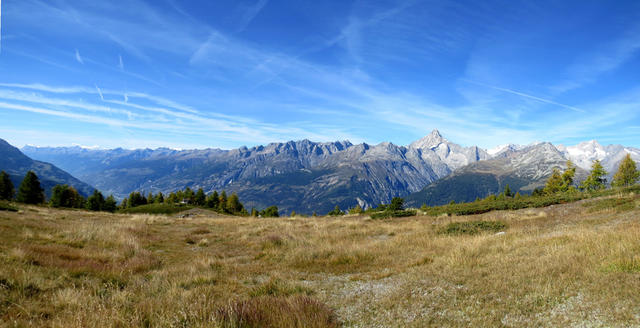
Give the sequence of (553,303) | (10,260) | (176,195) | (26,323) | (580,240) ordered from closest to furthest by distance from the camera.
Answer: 1. (26,323)
2. (553,303)
3. (10,260)
4. (580,240)
5. (176,195)

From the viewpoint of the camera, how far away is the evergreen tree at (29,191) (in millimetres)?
71375

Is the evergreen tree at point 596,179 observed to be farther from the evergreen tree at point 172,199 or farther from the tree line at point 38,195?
the tree line at point 38,195

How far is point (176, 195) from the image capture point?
102m

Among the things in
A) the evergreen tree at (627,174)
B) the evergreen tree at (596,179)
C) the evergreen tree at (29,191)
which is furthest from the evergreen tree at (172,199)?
the evergreen tree at (627,174)

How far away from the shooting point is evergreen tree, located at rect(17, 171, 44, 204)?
71375 mm

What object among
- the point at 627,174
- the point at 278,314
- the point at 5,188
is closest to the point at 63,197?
the point at 5,188

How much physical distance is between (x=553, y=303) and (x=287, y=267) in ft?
28.1

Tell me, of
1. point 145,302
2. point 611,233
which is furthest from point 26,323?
point 611,233

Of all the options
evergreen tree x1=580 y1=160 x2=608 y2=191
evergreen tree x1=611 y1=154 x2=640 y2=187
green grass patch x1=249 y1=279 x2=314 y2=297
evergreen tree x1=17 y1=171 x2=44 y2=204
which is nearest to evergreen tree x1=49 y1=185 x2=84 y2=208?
evergreen tree x1=17 y1=171 x2=44 y2=204

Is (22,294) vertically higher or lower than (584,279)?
lower

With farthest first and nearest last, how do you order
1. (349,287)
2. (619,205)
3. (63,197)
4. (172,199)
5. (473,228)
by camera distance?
(172,199) → (63,197) → (619,205) → (473,228) → (349,287)

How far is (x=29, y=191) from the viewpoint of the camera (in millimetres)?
71938

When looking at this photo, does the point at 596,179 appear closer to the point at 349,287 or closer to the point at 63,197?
the point at 349,287

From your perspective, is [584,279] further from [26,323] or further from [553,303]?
[26,323]
